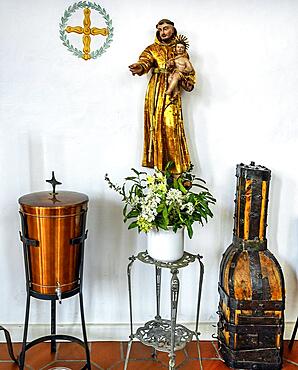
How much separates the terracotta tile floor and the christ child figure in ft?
5.12

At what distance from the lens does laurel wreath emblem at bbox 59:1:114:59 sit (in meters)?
2.85

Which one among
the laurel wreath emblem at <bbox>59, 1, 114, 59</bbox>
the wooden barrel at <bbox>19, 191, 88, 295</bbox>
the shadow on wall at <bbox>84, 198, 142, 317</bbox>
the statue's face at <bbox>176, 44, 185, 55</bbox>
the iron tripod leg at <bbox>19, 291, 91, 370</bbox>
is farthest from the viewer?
the shadow on wall at <bbox>84, 198, 142, 317</bbox>

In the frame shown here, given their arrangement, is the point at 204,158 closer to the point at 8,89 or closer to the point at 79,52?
the point at 79,52

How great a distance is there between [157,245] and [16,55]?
54.5 inches

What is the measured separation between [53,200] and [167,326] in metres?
1.05

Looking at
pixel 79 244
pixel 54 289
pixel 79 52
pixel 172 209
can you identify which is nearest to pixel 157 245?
pixel 172 209

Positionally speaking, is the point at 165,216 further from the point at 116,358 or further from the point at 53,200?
the point at 116,358

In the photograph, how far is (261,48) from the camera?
2.95 metres

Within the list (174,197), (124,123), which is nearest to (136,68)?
(124,123)

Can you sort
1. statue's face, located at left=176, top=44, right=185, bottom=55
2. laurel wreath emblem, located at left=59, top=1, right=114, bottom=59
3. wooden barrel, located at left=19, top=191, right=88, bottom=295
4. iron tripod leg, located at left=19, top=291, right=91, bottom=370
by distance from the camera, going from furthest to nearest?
laurel wreath emblem, located at left=59, top=1, right=114, bottom=59, statue's face, located at left=176, top=44, right=185, bottom=55, iron tripod leg, located at left=19, top=291, right=91, bottom=370, wooden barrel, located at left=19, top=191, right=88, bottom=295

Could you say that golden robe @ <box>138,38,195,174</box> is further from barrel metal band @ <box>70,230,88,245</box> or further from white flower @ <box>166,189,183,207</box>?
barrel metal band @ <box>70,230,88,245</box>

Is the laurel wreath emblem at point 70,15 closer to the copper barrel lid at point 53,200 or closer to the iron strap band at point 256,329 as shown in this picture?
the copper barrel lid at point 53,200

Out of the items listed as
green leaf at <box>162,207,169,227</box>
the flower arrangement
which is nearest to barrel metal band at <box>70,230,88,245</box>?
the flower arrangement

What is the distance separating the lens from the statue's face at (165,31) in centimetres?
274
